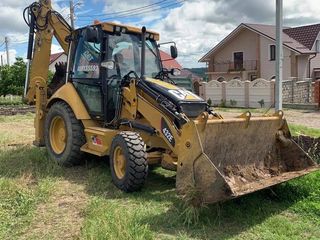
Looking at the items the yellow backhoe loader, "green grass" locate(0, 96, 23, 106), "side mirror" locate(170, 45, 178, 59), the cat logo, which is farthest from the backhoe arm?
"green grass" locate(0, 96, 23, 106)

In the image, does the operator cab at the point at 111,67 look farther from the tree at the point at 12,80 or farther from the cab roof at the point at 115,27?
the tree at the point at 12,80

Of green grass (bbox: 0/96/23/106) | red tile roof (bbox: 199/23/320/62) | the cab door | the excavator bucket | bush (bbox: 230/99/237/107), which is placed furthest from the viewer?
red tile roof (bbox: 199/23/320/62)

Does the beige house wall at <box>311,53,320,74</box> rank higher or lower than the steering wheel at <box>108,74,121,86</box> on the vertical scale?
higher

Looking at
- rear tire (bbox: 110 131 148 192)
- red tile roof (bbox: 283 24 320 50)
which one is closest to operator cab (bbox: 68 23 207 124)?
rear tire (bbox: 110 131 148 192)

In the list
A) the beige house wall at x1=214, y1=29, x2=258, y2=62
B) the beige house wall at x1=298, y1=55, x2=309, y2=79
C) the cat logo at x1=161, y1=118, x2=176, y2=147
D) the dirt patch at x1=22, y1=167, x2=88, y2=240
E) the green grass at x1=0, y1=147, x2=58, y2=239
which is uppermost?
the beige house wall at x1=214, y1=29, x2=258, y2=62

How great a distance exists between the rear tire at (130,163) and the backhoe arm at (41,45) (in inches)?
117

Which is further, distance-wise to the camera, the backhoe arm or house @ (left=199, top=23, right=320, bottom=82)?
house @ (left=199, top=23, right=320, bottom=82)

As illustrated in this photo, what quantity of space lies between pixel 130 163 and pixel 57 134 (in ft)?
8.99

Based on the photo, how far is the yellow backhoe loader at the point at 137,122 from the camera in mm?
5055

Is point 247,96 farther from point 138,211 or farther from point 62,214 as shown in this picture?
point 62,214

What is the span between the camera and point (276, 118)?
6.00 metres

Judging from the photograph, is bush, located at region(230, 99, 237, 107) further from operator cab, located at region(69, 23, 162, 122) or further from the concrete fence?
operator cab, located at region(69, 23, 162, 122)

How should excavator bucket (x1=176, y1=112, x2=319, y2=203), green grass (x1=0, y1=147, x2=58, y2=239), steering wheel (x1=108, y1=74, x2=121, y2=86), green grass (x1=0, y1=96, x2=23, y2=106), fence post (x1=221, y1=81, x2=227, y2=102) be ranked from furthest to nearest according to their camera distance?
green grass (x1=0, y1=96, x2=23, y2=106)
fence post (x1=221, y1=81, x2=227, y2=102)
steering wheel (x1=108, y1=74, x2=121, y2=86)
green grass (x1=0, y1=147, x2=58, y2=239)
excavator bucket (x1=176, y1=112, x2=319, y2=203)

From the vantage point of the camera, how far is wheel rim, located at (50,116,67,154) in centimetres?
791
